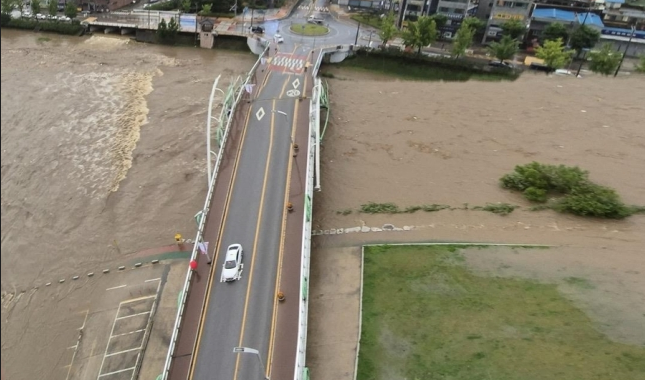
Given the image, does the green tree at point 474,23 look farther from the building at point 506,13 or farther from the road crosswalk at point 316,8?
the road crosswalk at point 316,8

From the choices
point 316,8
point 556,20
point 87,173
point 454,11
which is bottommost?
point 87,173

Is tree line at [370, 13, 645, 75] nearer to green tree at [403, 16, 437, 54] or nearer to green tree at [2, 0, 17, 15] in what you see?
green tree at [403, 16, 437, 54]

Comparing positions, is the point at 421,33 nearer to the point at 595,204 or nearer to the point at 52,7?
the point at 595,204

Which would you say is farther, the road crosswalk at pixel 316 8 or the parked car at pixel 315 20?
the road crosswalk at pixel 316 8

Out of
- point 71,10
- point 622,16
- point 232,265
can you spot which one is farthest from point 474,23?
point 71,10

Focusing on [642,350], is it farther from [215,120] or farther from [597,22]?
[597,22]

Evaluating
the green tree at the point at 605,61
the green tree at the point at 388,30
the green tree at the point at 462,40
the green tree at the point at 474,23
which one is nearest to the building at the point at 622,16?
the green tree at the point at 605,61

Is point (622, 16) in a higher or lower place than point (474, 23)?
higher
